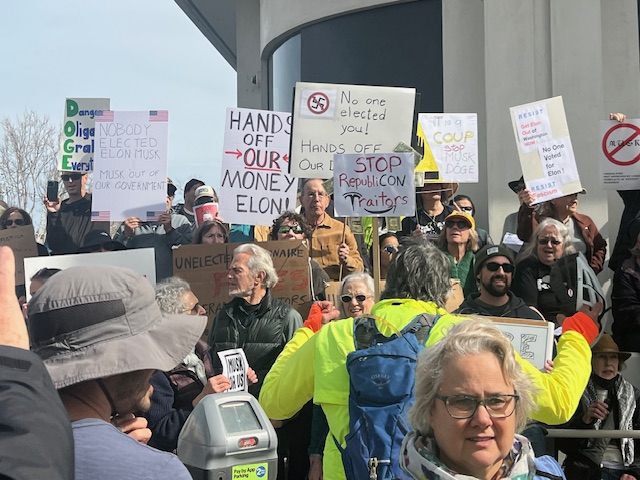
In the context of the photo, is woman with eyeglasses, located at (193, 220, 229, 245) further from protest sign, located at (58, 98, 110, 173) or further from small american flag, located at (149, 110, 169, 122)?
protest sign, located at (58, 98, 110, 173)

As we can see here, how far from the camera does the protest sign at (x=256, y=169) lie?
8648 mm

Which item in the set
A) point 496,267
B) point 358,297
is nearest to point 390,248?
point 496,267

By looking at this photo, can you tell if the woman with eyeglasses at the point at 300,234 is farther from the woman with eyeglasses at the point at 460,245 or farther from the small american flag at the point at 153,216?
the small american flag at the point at 153,216

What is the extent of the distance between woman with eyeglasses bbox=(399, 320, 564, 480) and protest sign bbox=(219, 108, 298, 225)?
575cm

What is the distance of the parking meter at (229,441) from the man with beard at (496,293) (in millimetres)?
3786

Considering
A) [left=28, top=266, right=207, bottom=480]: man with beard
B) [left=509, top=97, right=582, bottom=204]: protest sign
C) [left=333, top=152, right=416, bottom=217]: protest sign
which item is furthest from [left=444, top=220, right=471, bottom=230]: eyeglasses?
[left=28, top=266, right=207, bottom=480]: man with beard

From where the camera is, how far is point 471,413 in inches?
110

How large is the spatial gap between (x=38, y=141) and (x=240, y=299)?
31.8 metres

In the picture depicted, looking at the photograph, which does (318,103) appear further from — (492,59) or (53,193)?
(492,59)

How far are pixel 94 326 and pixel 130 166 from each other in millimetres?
7123

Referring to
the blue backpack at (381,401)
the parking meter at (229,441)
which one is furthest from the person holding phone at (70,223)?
the parking meter at (229,441)

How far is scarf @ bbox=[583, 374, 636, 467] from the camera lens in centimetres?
640

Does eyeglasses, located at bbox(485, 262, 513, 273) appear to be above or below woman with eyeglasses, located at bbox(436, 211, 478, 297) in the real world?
below

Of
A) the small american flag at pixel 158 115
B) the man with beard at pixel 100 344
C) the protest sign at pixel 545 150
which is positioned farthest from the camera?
the small american flag at pixel 158 115
